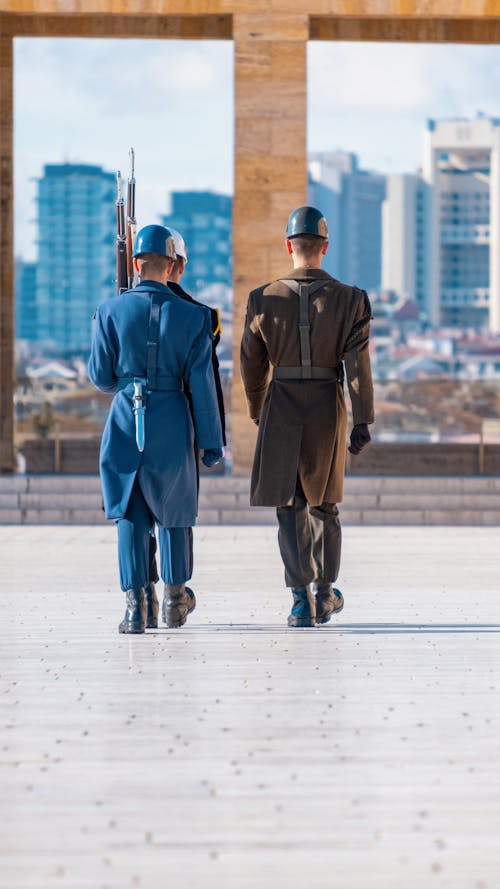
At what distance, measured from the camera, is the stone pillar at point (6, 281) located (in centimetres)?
1966

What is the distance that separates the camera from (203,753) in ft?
18.2

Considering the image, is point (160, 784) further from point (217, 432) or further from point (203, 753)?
point (217, 432)

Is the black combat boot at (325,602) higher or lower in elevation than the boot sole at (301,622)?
higher

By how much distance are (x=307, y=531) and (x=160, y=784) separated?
3.62 m

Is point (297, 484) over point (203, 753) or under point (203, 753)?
over

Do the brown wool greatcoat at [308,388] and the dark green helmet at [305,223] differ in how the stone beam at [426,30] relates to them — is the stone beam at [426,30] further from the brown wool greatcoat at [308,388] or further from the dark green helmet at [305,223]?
the brown wool greatcoat at [308,388]

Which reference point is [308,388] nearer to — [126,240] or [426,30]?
[126,240]

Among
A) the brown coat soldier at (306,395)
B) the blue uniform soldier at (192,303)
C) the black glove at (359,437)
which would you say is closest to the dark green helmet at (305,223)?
the brown coat soldier at (306,395)

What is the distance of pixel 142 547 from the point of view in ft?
27.2

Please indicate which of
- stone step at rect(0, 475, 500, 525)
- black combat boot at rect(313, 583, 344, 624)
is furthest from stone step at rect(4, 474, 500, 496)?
black combat boot at rect(313, 583, 344, 624)

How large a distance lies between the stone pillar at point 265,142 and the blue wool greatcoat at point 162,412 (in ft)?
34.0

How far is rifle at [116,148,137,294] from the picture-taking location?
30.0 ft

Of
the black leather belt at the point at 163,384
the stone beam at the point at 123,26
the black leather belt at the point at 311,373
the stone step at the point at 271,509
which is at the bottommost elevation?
the stone step at the point at 271,509

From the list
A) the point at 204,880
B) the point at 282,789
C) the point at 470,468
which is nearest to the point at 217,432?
the point at 282,789
